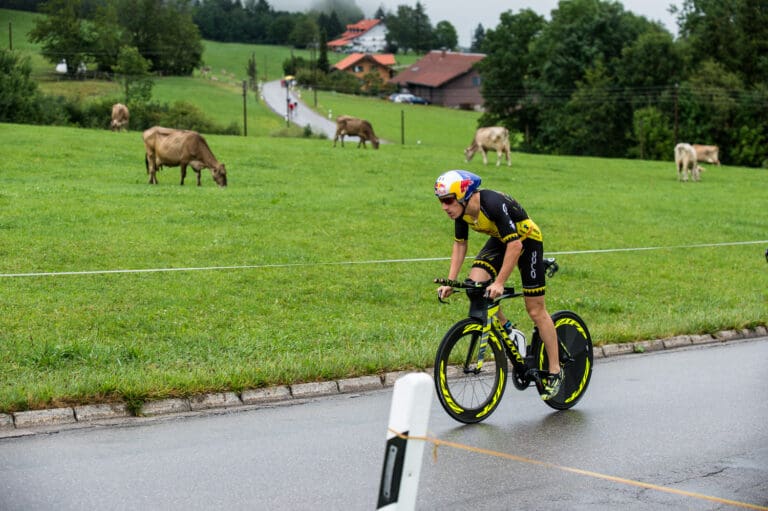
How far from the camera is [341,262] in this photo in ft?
65.2

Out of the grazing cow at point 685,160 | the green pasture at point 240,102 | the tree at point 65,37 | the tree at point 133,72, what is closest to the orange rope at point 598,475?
the grazing cow at point 685,160

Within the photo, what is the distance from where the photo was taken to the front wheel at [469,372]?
30.2ft

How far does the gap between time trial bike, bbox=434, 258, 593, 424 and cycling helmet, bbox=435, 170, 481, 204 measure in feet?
2.39

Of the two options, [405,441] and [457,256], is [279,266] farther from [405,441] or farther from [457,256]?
[405,441]

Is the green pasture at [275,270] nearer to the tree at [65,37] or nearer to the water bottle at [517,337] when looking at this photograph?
the water bottle at [517,337]

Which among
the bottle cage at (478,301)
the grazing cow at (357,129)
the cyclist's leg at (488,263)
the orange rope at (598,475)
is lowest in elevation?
the orange rope at (598,475)

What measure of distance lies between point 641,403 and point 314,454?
12.1 feet

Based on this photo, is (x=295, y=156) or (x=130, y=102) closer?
(x=295, y=156)

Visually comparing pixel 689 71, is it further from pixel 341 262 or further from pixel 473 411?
pixel 473 411

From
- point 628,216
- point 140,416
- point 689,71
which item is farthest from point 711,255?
point 689,71

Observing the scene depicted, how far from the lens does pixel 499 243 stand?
9.70m

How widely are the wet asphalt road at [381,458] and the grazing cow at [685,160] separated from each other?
37.0 meters

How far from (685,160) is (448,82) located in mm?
108151

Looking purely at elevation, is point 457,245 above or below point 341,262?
above
